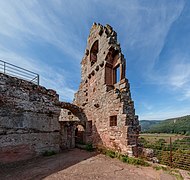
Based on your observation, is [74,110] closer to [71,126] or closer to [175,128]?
[71,126]

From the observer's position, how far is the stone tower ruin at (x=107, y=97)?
760 cm

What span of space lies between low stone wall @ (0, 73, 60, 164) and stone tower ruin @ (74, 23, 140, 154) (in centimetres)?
286

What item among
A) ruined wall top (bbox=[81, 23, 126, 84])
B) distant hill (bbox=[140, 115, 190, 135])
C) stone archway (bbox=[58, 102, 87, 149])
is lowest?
distant hill (bbox=[140, 115, 190, 135])

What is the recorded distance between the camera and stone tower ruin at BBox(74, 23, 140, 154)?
299 inches

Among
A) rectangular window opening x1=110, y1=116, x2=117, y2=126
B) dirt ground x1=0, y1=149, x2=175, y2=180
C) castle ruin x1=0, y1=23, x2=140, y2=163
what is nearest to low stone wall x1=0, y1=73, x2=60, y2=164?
castle ruin x1=0, y1=23, x2=140, y2=163

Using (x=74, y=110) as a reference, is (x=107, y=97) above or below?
above

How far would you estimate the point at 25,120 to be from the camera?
7121 mm

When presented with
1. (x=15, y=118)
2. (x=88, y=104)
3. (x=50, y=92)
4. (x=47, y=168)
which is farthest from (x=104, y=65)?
(x=47, y=168)

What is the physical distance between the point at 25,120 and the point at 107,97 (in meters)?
4.70

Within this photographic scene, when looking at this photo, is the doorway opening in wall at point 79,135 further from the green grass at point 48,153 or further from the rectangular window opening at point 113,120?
the rectangular window opening at point 113,120

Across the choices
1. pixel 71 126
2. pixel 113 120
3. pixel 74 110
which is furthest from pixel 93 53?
pixel 113 120

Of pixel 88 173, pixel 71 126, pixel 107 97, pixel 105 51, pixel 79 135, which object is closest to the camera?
pixel 88 173

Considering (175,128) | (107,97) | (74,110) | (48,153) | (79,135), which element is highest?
(107,97)

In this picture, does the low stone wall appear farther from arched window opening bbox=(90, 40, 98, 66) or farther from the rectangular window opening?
Result: arched window opening bbox=(90, 40, 98, 66)
